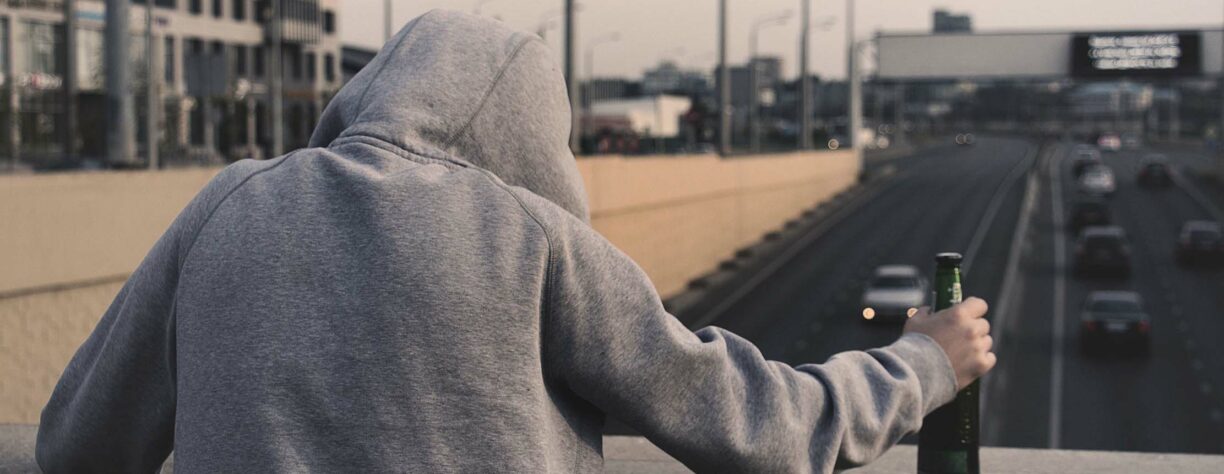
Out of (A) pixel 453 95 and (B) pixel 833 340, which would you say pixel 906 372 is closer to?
(A) pixel 453 95

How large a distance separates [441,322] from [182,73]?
6901 centimetres

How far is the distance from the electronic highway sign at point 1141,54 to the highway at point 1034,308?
6.10 m

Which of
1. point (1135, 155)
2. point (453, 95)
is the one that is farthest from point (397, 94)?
point (1135, 155)

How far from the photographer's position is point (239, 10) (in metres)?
78.7

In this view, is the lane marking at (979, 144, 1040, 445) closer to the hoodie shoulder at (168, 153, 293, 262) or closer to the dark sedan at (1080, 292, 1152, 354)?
the dark sedan at (1080, 292, 1152, 354)

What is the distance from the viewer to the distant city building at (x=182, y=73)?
5662 cm

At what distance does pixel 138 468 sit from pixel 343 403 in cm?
56

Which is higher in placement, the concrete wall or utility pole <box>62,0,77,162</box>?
utility pole <box>62,0,77,162</box>

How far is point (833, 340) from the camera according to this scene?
1420 inches

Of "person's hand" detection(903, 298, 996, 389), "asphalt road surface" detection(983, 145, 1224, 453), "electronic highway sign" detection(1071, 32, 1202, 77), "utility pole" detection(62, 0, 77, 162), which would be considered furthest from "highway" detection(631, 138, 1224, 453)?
"person's hand" detection(903, 298, 996, 389)

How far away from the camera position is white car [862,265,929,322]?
3725 centimetres

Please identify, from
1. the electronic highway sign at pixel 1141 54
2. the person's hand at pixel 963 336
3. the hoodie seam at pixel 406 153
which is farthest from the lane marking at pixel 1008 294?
the hoodie seam at pixel 406 153

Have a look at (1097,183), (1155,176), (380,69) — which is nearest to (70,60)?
(380,69)

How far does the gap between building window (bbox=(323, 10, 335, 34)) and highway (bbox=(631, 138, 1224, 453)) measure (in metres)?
30.5
